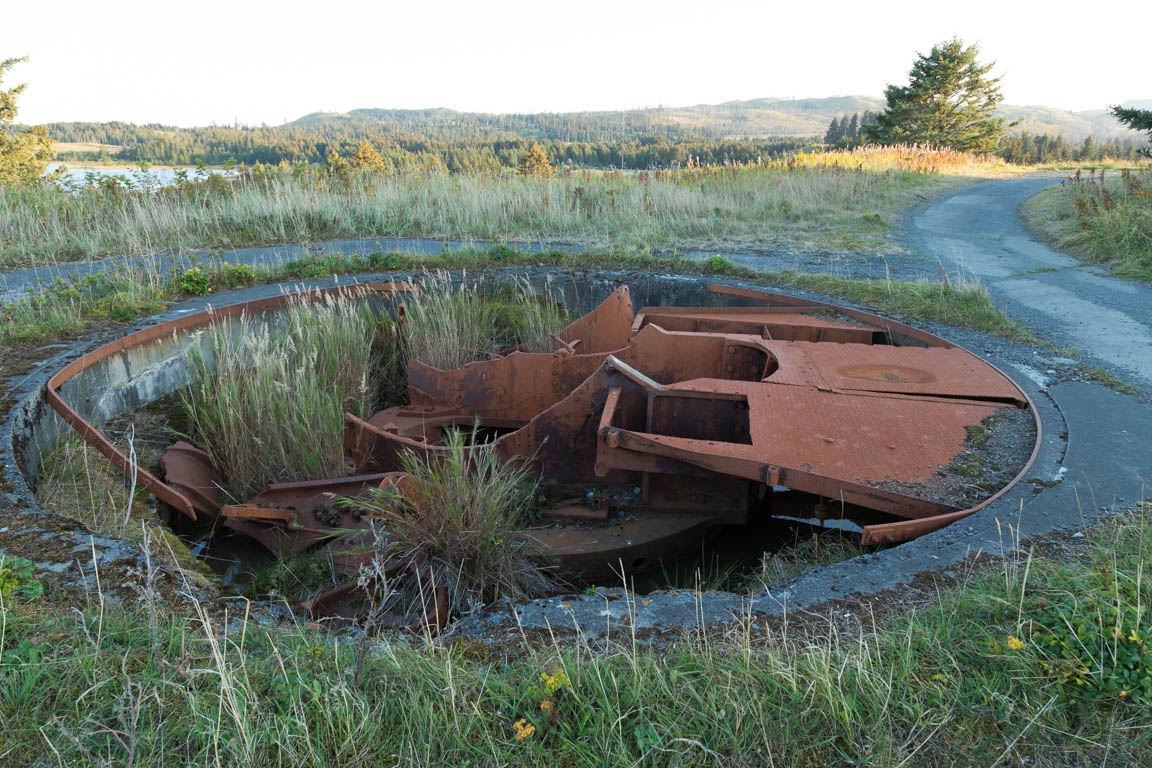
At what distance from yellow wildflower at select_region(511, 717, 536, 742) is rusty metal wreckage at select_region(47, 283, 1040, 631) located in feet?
3.53

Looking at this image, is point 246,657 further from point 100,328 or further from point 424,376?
point 100,328

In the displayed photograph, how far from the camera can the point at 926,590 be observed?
2365mm

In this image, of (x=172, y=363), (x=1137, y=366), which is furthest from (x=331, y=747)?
(x=1137, y=366)

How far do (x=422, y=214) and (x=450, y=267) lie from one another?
11.0 feet

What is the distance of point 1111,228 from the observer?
9.16 meters

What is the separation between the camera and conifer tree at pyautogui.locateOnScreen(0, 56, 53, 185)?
788 inches

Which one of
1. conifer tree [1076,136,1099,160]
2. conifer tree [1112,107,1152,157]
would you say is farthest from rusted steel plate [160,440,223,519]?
conifer tree [1076,136,1099,160]

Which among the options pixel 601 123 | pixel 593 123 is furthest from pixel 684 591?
pixel 601 123

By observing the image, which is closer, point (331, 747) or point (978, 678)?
point (331, 747)

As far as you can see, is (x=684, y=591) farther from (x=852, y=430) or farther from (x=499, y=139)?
(x=499, y=139)

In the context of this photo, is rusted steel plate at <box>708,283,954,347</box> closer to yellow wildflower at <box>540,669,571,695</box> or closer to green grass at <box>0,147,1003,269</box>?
green grass at <box>0,147,1003,269</box>

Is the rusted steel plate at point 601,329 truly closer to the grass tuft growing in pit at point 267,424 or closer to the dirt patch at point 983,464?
the grass tuft growing in pit at point 267,424

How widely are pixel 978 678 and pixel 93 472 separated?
4.16 meters

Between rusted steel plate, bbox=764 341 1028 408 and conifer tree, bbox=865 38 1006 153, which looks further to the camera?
conifer tree, bbox=865 38 1006 153
